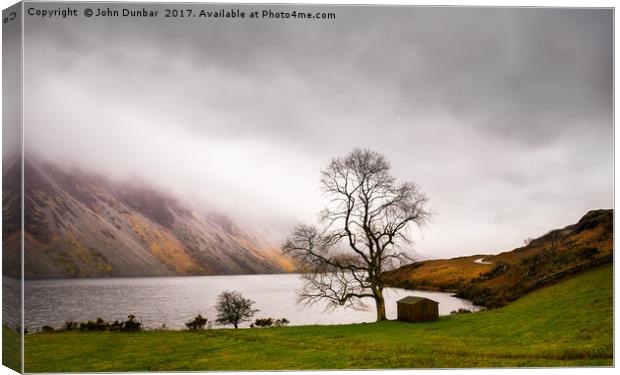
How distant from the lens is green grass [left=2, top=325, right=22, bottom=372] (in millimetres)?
17062

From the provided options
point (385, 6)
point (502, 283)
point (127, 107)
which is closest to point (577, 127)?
point (502, 283)

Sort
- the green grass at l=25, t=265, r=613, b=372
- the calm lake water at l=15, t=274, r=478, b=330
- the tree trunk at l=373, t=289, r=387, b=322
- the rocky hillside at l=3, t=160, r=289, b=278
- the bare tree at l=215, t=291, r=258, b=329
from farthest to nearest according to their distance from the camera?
the tree trunk at l=373, t=289, r=387, b=322, the bare tree at l=215, t=291, r=258, b=329, the green grass at l=25, t=265, r=613, b=372, the calm lake water at l=15, t=274, r=478, b=330, the rocky hillside at l=3, t=160, r=289, b=278

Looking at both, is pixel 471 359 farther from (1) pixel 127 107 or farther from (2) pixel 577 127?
(1) pixel 127 107

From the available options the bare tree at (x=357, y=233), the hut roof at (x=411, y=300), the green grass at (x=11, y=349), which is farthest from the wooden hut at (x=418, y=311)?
the green grass at (x=11, y=349)

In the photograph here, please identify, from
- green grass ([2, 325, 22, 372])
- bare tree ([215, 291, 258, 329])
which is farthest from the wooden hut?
green grass ([2, 325, 22, 372])

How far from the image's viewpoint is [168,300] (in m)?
18.5

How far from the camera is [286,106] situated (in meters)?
18.7

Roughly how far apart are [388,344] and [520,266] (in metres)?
4.60

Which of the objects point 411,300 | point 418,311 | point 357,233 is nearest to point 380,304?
point 411,300

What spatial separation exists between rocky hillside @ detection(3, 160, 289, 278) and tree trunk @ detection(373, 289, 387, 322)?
293cm

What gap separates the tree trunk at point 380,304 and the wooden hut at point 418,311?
538mm

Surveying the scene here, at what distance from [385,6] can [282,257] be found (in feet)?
25.1

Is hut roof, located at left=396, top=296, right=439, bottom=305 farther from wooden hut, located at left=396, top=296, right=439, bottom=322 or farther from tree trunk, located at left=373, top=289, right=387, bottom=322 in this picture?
tree trunk, located at left=373, top=289, right=387, bottom=322

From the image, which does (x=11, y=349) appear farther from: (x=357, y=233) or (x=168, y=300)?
(x=357, y=233)
